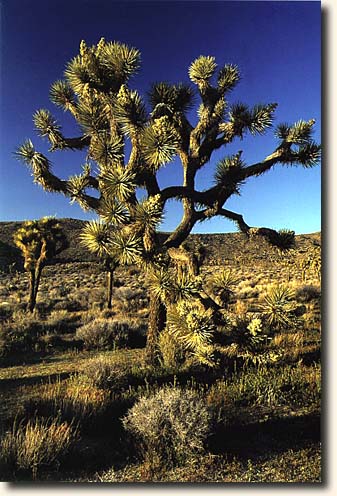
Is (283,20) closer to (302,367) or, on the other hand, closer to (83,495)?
(302,367)

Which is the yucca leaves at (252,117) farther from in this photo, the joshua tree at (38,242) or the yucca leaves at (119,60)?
the joshua tree at (38,242)

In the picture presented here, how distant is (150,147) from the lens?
4.78 meters

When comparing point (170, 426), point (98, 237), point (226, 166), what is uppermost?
point (226, 166)

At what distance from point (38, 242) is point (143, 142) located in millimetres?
6750

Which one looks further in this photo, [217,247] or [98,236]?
[217,247]

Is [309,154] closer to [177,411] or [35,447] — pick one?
[177,411]

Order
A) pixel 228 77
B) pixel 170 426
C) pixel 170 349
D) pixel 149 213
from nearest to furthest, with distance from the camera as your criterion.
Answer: pixel 170 426 → pixel 149 213 → pixel 170 349 → pixel 228 77

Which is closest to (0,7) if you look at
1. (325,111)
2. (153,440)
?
(325,111)

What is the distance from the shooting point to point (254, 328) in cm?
455

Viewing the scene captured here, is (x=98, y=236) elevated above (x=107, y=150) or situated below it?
below

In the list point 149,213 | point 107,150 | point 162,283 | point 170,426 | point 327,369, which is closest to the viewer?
point 170,426

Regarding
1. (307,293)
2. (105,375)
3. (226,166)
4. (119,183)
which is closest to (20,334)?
(105,375)

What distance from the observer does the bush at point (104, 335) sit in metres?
7.47

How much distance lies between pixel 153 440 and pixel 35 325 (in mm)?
6067
